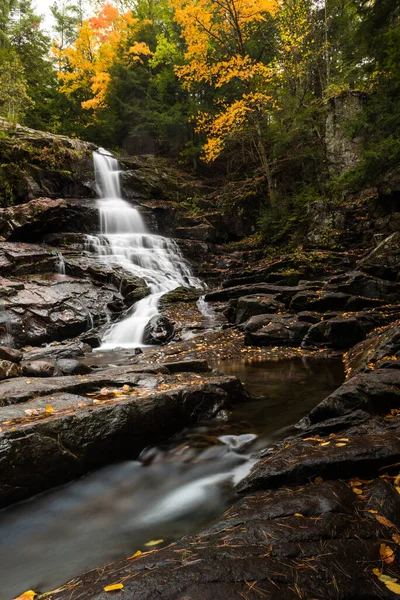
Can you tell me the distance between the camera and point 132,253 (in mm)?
15633

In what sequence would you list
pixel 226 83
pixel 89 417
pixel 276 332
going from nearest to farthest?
1. pixel 89 417
2. pixel 276 332
3. pixel 226 83

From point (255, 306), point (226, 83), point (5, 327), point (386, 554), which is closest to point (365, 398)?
point (386, 554)

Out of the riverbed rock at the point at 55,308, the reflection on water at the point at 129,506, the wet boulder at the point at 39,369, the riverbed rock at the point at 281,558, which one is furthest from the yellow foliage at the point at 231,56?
the riverbed rock at the point at 281,558

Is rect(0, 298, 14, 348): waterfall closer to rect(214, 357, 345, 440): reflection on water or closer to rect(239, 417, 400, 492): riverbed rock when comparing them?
rect(214, 357, 345, 440): reflection on water

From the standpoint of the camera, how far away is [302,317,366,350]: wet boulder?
8.03 metres

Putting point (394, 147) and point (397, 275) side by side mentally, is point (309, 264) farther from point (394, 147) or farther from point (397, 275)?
point (394, 147)

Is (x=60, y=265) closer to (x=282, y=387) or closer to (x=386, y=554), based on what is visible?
(x=282, y=387)

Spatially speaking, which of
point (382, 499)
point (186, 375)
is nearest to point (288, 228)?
point (186, 375)

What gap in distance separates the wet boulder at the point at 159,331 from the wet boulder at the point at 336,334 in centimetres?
395

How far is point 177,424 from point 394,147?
7.74m

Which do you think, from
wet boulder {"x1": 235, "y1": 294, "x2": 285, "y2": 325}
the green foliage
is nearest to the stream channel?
wet boulder {"x1": 235, "y1": 294, "x2": 285, "y2": 325}

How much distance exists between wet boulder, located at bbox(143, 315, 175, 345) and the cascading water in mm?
282

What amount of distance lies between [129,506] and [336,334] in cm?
656

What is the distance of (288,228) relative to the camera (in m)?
15.9
